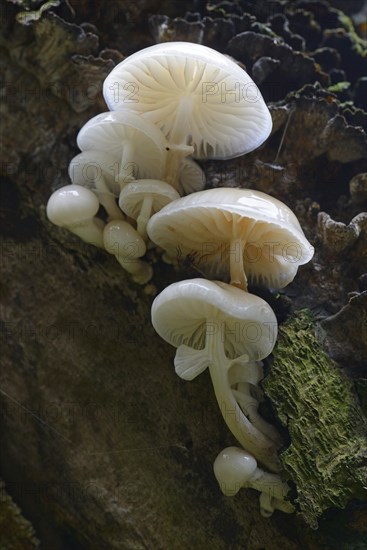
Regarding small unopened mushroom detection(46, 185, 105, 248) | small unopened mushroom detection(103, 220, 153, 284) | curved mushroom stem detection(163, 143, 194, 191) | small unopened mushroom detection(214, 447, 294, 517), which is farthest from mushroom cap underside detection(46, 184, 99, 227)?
small unopened mushroom detection(214, 447, 294, 517)

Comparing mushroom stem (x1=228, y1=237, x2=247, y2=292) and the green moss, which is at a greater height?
mushroom stem (x1=228, y1=237, x2=247, y2=292)

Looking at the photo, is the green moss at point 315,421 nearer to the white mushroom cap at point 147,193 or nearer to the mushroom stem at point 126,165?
the white mushroom cap at point 147,193

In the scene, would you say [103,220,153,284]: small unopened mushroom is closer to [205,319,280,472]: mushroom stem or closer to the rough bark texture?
the rough bark texture

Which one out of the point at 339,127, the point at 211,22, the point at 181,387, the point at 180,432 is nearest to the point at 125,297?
the point at 181,387

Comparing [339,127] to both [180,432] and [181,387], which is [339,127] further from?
[180,432]

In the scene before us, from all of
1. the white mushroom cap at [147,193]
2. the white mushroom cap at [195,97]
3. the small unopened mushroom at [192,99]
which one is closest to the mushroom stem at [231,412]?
the white mushroom cap at [147,193]

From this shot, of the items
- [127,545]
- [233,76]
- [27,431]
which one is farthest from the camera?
[27,431]
